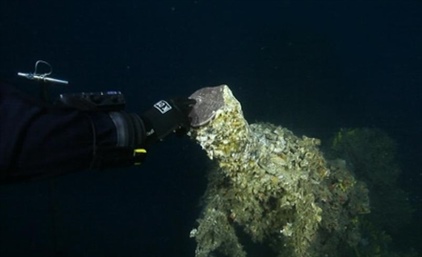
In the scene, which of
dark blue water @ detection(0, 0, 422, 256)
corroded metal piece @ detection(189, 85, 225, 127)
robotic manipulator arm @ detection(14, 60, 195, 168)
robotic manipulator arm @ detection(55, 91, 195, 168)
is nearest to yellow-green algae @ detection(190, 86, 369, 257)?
corroded metal piece @ detection(189, 85, 225, 127)

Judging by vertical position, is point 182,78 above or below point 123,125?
above

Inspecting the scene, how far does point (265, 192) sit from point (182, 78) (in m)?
14.3

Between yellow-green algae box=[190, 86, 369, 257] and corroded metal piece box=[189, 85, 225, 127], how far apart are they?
0.26 ft

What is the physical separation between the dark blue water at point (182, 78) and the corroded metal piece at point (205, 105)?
5.95m

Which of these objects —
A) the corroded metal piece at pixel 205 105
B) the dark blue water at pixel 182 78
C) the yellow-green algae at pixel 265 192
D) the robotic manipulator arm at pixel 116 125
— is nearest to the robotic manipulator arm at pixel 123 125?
the robotic manipulator arm at pixel 116 125

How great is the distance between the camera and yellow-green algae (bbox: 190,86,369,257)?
4478mm

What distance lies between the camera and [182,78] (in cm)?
1891

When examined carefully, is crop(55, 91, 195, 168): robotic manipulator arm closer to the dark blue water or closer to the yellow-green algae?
the yellow-green algae

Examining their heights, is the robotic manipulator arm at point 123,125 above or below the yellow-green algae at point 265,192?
above

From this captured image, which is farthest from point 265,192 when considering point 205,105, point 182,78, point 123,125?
point 182,78

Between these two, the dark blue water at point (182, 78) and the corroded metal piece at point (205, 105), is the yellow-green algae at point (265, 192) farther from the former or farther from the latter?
the dark blue water at point (182, 78)

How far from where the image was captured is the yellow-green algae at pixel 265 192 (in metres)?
4.48

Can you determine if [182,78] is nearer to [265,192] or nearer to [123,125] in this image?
[265,192]

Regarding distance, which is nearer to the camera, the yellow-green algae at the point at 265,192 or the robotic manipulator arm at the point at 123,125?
the robotic manipulator arm at the point at 123,125
